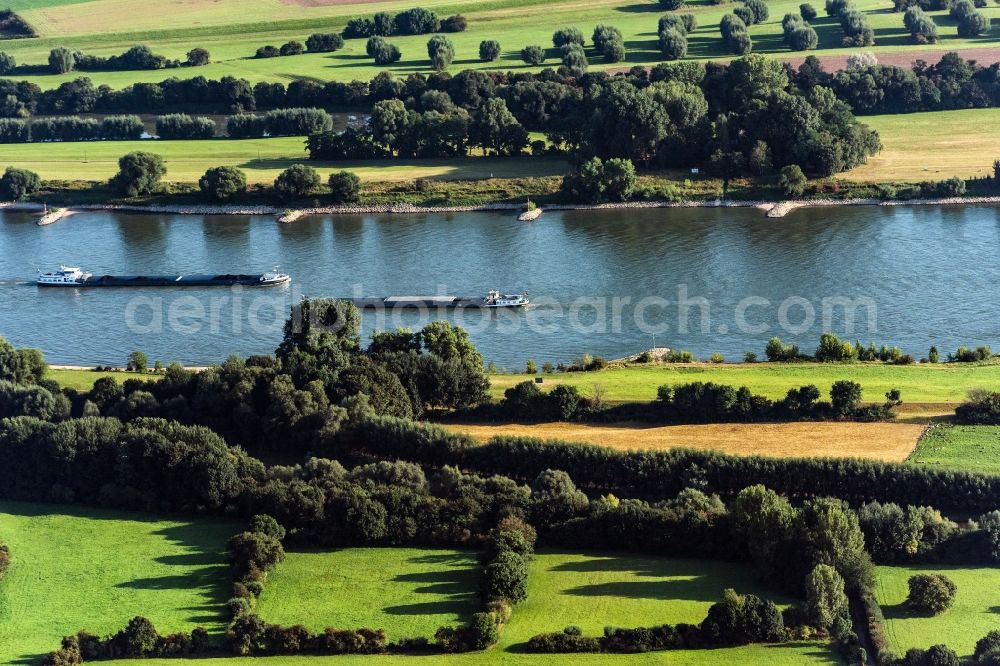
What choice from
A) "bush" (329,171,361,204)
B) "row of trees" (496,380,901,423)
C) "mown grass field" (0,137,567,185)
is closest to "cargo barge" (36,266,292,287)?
"bush" (329,171,361,204)

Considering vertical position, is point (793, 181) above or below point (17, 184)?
below

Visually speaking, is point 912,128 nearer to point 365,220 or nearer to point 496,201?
point 496,201

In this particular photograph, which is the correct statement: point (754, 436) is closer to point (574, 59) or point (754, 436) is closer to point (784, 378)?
point (784, 378)

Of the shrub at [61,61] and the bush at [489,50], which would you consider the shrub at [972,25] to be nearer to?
the bush at [489,50]

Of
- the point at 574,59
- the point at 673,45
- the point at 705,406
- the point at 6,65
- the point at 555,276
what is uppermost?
the point at 6,65

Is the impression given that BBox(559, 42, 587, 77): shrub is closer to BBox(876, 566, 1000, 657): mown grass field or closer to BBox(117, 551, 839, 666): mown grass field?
BBox(117, 551, 839, 666): mown grass field

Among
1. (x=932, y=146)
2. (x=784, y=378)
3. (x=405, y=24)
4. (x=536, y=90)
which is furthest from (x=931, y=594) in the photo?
(x=405, y=24)

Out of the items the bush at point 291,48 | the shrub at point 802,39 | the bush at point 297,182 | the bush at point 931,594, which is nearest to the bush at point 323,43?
the bush at point 291,48
